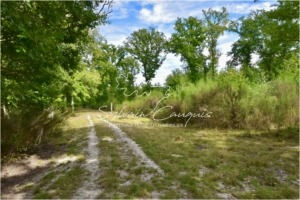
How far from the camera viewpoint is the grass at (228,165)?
5.31 meters

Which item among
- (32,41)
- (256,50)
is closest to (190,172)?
(32,41)

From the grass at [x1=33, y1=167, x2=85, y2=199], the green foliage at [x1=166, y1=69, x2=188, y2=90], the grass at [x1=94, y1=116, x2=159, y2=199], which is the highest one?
the green foliage at [x1=166, y1=69, x2=188, y2=90]

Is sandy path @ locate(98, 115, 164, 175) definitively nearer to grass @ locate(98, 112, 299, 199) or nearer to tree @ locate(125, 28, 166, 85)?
grass @ locate(98, 112, 299, 199)

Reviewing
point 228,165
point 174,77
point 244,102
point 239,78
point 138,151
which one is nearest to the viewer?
point 228,165

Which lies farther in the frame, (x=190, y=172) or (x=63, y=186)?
(x=190, y=172)

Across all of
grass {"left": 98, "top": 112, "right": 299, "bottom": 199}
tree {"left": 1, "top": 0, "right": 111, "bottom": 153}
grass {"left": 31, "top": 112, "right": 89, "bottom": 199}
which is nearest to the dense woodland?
tree {"left": 1, "top": 0, "right": 111, "bottom": 153}

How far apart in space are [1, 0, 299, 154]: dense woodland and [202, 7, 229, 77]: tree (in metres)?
0.10

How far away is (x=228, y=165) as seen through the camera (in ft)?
22.8

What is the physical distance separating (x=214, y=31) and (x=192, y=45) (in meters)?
2.63

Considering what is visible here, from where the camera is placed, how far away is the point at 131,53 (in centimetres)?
3331

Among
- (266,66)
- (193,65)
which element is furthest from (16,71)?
(266,66)

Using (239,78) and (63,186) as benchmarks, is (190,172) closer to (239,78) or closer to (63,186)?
(63,186)

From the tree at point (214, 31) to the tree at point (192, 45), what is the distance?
2.08 feet

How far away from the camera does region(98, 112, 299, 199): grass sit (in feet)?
17.4
